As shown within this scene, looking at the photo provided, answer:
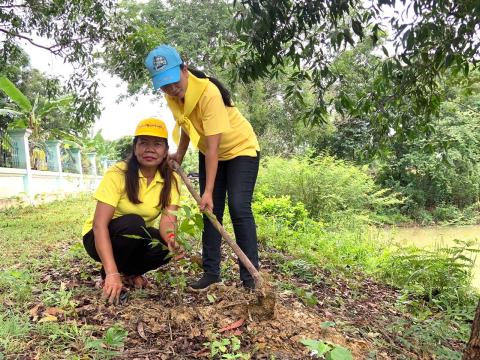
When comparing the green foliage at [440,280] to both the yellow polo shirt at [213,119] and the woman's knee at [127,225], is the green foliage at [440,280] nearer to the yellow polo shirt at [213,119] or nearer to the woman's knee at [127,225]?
the yellow polo shirt at [213,119]

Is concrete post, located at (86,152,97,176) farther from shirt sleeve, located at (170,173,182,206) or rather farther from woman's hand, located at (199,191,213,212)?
woman's hand, located at (199,191,213,212)

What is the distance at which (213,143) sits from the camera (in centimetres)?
248

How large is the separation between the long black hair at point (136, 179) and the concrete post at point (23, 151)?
8.81m

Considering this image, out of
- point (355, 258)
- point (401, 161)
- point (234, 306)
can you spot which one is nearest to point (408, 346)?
point (234, 306)

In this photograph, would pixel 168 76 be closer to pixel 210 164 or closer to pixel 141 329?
pixel 210 164

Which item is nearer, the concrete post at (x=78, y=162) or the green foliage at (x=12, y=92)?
the green foliage at (x=12, y=92)

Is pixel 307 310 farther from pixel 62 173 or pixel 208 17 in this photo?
pixel 208 17

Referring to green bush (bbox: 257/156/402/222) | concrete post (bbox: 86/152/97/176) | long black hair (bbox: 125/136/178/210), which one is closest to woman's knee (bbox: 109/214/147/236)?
long black hair (bbox: 125/136/178/210)

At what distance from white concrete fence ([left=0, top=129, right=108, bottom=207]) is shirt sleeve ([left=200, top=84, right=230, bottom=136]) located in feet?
26.7

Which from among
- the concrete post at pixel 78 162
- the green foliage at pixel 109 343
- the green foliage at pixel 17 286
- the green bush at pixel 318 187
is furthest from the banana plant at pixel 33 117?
the green foliage at pixel 109 343

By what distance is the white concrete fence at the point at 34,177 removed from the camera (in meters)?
9.66

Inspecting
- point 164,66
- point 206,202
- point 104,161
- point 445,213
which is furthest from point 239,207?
point 104,161

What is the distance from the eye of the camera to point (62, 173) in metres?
13.6

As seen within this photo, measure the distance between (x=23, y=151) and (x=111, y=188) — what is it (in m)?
9.06
